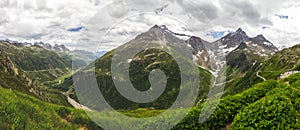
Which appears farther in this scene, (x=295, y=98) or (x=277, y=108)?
(x=295, y=98)

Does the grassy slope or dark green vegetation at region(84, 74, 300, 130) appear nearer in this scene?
the grassy slope

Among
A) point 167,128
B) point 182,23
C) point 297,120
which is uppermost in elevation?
point 182,23

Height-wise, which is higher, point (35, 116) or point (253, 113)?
point (253, 113)

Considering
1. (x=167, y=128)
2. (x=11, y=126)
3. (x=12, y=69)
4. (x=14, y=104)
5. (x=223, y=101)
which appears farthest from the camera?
(x=12, y=69)

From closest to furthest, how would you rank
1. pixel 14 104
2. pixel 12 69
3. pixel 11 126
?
pixel 11 126 < pixel 14 104 < pixel 12 69

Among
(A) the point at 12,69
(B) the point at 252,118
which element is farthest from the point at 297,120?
(A) the point at 12,69

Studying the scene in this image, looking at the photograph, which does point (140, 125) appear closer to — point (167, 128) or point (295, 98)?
point (167, 128)

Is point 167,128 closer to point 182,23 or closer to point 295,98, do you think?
point 182,23

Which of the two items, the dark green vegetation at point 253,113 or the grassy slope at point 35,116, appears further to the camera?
the dark green vegetation at point 253,113

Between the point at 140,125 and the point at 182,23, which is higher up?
the point at 182,23

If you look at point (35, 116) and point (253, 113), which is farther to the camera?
point (253, 113)
